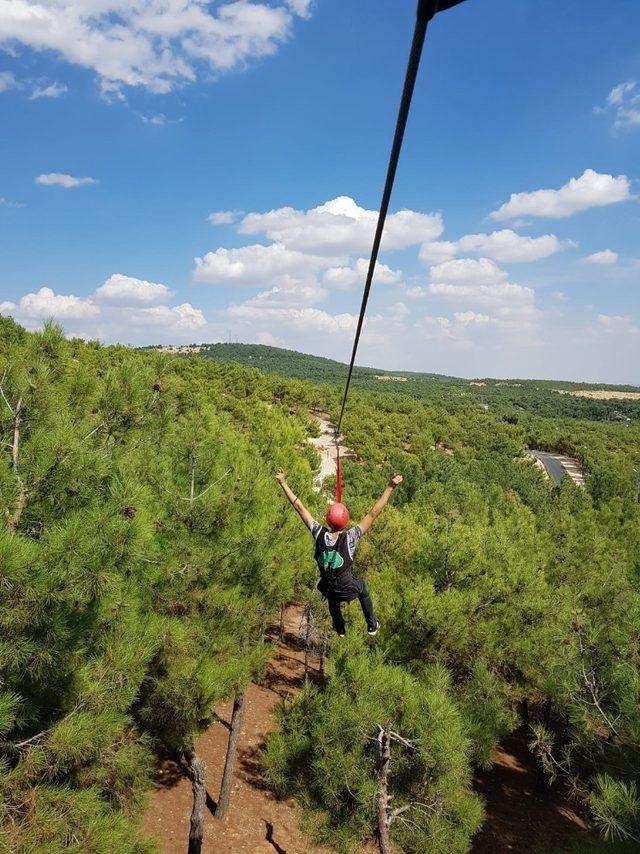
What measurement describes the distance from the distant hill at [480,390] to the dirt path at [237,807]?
53.6m

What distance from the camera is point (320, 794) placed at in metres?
6.72

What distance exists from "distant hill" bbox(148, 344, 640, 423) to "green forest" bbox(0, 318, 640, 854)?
5272 cm

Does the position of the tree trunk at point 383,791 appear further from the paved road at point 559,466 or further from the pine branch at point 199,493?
the paved road at point 559,466

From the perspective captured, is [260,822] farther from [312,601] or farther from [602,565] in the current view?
[602,565]

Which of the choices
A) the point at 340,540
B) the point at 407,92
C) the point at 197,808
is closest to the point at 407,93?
the point at 407,92

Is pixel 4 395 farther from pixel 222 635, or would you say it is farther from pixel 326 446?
pixel 326 446

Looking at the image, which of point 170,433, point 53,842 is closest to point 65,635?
point 53,842

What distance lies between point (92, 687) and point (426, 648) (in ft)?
23.2

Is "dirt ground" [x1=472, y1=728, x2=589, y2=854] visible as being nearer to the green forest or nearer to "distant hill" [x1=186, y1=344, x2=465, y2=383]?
the green forest

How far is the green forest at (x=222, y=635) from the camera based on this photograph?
3674mm

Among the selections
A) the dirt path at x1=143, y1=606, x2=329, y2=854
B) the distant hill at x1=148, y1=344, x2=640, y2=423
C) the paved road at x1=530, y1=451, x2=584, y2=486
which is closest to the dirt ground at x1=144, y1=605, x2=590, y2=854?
the dirt path at x1=143, y1=606, x2=329, y2=854

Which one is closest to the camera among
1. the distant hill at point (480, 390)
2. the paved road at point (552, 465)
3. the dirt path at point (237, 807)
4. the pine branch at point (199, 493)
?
the pine branch at point (199, 493)

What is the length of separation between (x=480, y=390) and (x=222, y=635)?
124041 mm

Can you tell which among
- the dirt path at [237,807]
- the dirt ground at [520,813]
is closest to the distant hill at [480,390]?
the dirt ground at [520,813]
